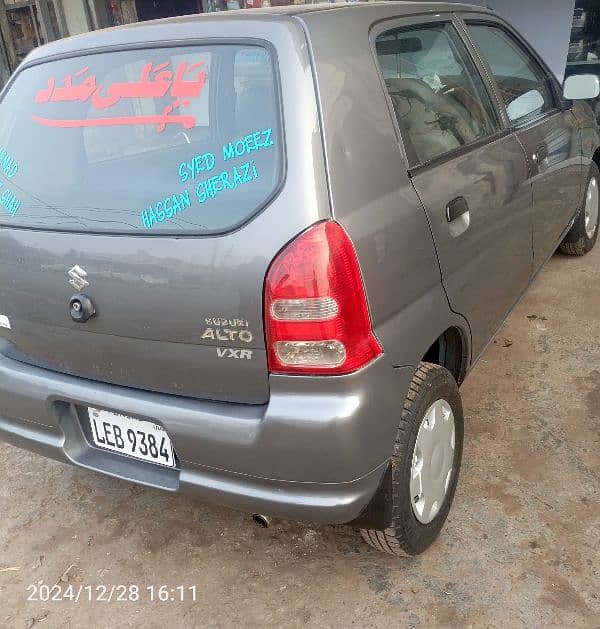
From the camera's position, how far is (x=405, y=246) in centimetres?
180

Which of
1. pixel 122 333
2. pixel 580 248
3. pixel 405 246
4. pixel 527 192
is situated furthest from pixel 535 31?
pixel 122 333

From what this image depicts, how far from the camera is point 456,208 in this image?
2080 millimetres

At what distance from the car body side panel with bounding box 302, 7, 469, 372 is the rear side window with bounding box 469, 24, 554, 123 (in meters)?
1.07

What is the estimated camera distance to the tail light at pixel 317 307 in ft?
5.11

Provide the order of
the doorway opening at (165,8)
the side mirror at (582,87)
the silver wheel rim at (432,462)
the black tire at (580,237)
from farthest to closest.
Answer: the doorway opening at (165,8), the black tire at (580,237), the side mirror at (582,87), the silver wheel rim at (432,462)

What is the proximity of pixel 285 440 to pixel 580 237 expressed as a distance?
3459 mm

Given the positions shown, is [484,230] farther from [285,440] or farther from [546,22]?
[546,22]

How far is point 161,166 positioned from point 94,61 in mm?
500

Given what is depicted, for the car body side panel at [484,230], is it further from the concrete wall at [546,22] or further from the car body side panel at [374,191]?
the concrete wall at [546,22]

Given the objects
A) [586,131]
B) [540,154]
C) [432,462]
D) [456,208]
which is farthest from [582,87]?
[432,462]

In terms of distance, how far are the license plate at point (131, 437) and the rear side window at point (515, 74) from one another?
202cm

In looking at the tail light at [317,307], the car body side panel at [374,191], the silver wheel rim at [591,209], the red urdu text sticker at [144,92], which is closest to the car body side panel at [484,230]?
the car body side panel at [374,191]

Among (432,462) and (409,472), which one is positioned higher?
(409,472)

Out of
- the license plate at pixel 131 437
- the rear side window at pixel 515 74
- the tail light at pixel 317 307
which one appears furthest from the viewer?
the rear side window at pixel 515 74
